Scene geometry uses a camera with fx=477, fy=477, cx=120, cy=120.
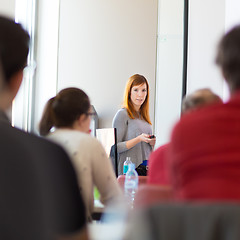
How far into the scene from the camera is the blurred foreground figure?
0.94m

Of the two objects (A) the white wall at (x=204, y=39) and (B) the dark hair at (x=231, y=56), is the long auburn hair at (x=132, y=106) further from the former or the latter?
(B) the dark hair at (x=231, y=56)

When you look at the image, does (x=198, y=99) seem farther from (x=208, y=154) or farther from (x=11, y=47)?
(x=11, y=47)

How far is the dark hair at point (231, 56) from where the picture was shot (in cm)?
130

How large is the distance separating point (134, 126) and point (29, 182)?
3211 millimetres

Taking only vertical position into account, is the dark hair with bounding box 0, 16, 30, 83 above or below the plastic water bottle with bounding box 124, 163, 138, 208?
above

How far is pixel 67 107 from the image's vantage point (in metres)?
2.13

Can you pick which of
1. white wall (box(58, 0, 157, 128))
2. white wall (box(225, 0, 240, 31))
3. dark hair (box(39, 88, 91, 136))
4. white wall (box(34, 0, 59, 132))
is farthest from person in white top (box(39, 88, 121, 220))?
white wall (box(58, 0, 157, 128))

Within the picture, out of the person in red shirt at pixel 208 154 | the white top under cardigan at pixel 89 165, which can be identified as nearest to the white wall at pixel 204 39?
the white top under cardigan at pixel 89 165

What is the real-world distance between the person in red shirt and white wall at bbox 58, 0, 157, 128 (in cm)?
487

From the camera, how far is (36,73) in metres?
Result: 5.76

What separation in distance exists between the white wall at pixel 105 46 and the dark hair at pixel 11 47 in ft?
16.0

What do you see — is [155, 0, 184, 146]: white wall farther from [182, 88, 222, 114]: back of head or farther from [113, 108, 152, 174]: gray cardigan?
[182, 88, 222, 114]: back of head

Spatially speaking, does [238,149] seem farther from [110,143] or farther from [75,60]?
[75,60]

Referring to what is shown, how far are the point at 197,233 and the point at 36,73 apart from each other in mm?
5106
